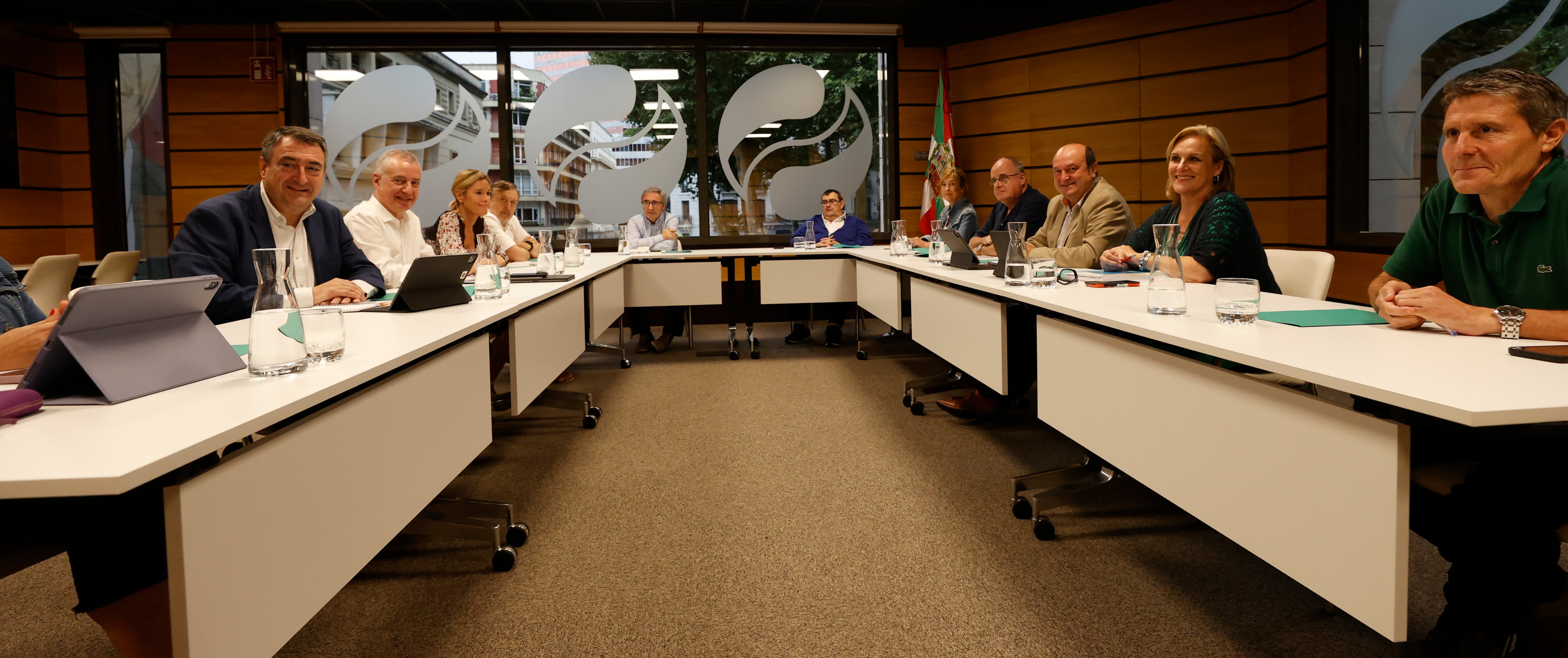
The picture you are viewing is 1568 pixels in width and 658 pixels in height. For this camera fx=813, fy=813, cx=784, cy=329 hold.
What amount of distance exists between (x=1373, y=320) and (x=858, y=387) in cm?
283

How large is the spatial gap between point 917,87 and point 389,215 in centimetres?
522

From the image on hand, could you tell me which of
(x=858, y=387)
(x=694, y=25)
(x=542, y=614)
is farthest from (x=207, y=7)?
(x=542, y=614)

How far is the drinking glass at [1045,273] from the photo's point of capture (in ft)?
8.11

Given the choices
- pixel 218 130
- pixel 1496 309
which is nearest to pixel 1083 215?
pixel 1496 309

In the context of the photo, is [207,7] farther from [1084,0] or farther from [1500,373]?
[1500,373]

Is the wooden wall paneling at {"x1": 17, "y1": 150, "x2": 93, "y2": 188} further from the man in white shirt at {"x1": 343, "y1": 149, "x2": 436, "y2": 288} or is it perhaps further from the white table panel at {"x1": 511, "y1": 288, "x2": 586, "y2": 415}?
the white table panel at {"x1": 511, "y1": 288, "x2": 586, "y2": 415}

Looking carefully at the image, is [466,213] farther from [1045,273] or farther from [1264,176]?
[1264,176]

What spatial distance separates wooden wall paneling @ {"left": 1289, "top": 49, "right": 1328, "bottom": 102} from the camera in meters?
5.09

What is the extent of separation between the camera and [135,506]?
3.67ft

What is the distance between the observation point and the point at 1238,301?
5.17ft

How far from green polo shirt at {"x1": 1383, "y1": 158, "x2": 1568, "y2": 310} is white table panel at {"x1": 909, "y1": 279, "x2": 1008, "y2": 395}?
103cm

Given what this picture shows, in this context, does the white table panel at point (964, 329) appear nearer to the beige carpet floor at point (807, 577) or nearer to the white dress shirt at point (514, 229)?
the beige carpet floor at point (807, 577)

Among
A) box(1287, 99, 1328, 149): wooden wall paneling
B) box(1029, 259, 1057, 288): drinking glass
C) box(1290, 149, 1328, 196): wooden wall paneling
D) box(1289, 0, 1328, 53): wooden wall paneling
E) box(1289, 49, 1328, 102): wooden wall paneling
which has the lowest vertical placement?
box(1029, 259, 1057, 288): drinking glass

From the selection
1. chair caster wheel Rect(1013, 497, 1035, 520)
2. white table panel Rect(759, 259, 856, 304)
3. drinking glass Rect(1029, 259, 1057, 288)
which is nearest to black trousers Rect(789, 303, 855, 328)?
white table panel Rect(759, 259, 856, 304)
